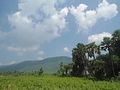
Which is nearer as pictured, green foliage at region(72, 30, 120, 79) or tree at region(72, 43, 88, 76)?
green foliage at region(72, 30, 120, 79)

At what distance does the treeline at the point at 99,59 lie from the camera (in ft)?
214

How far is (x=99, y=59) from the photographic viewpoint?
7138 cm

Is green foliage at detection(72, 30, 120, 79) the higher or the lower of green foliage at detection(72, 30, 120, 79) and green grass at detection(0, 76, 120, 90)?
the higher

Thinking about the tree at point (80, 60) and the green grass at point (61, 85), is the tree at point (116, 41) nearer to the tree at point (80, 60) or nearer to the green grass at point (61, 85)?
the tree at point (80, 60)

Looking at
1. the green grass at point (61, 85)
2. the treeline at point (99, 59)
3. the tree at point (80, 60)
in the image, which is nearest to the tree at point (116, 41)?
the treeline at point (99, 59)

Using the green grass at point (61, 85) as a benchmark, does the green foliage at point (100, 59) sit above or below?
above

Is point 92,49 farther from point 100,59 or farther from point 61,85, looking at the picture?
point 61,85

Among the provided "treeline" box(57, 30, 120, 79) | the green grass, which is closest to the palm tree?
"treeline" box(57, 30, 120, 79)

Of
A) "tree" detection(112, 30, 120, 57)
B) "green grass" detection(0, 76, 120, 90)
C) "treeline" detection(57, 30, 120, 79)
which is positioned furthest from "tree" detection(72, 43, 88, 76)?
"green grass" detection(0, 76, 120, 90)

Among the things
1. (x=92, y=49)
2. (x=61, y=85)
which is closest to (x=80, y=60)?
(x=92, y=49)

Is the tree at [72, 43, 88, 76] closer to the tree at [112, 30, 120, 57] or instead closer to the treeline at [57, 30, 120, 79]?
the treeline at [57, 30, 120, 79]

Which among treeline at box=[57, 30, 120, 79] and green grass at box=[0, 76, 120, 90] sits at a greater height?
treeline at box=[57, 30, 120, 79]

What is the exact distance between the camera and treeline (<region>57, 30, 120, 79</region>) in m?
65.2

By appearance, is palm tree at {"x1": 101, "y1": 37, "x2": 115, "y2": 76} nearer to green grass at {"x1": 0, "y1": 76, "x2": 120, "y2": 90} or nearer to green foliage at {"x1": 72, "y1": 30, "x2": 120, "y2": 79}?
green foliage at {"x1": 72, "y1": 30, "x2": 120, "y2": 79}
